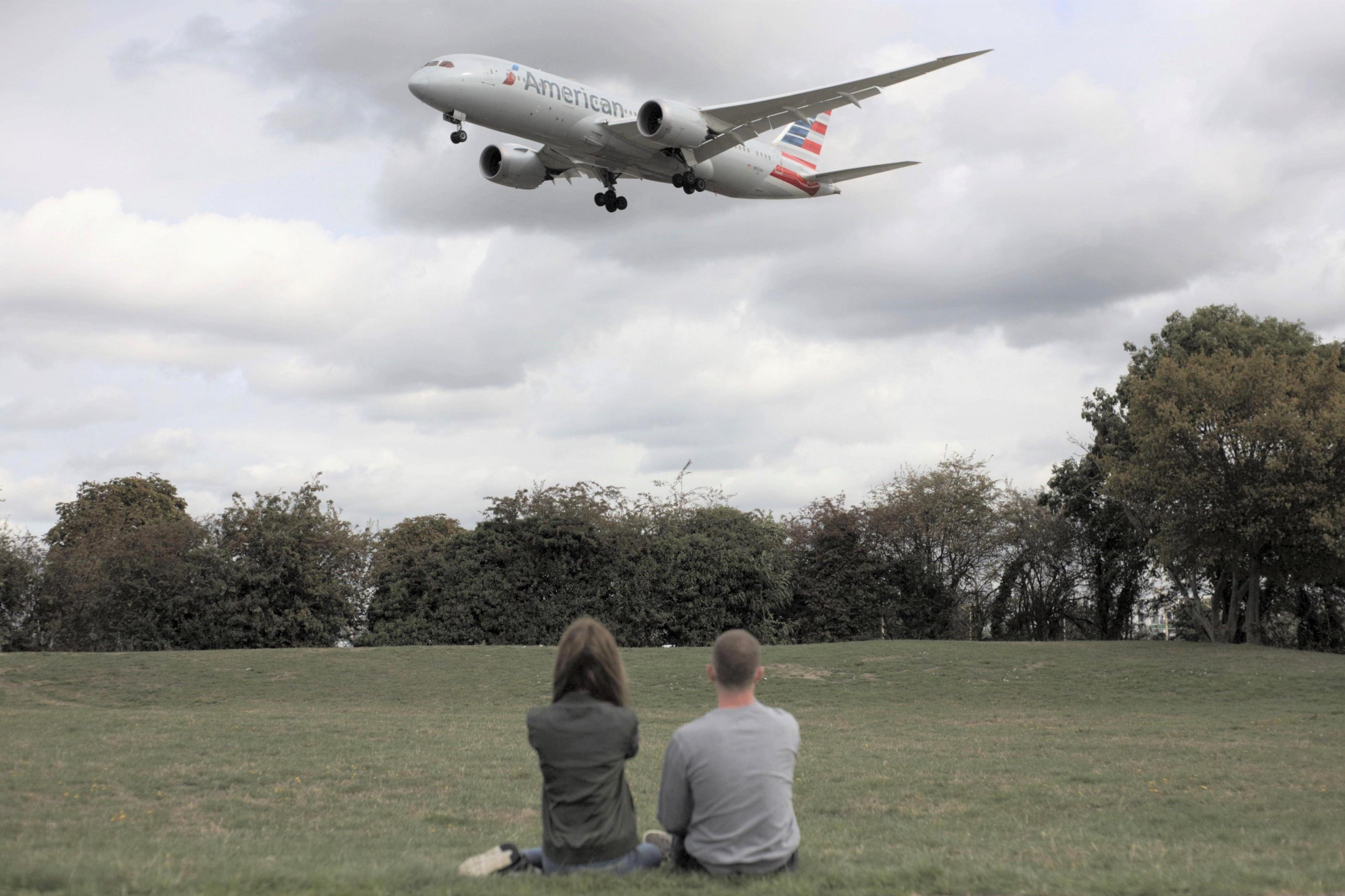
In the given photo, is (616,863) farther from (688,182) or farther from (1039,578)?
(1039,578)

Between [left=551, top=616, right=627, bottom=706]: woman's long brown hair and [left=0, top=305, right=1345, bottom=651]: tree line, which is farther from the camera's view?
[left=0, top=305, right=1345, bottom=651]: tree line

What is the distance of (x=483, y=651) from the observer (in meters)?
30.9

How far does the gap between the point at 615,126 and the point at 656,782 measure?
55.4ft

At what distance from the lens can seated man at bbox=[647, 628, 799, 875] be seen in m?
5.34

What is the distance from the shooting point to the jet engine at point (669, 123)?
24703mm

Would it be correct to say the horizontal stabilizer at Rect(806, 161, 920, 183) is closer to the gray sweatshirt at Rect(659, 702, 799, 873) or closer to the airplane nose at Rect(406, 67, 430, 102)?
the airplane nose at Rect(406, 67, 430, 102)

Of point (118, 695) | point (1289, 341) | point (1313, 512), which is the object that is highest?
point (1289, 341)

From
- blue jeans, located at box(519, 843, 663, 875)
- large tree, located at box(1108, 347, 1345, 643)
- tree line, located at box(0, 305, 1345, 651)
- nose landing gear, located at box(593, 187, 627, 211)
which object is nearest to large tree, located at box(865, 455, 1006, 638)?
tree line, located at box(0, 305, 1345, 651)

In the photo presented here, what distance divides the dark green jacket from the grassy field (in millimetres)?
179

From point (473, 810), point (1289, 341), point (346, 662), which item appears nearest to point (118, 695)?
point (346, 662)

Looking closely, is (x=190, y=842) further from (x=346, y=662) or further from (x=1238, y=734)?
(x=346, y=662)

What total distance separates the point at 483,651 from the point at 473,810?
69.5 feet

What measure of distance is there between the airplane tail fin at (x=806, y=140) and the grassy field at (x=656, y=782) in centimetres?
1719

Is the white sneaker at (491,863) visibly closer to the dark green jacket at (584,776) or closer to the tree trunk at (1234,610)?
the dark green jacket at (584,776)
